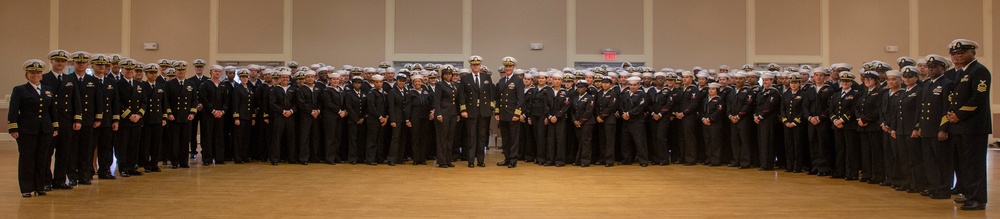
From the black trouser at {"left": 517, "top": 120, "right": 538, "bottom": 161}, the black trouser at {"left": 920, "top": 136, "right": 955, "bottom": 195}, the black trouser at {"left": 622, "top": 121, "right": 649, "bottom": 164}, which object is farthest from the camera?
the black trouser at {"left": 517, "top": 120, "right": 538, "bottom": 161}

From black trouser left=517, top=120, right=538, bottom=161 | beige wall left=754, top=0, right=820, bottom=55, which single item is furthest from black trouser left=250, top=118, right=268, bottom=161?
beige wall left=754, top=0, right=820, bottom=55

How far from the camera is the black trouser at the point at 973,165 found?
655 centimetres

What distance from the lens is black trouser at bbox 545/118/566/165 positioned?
1088 centimetres

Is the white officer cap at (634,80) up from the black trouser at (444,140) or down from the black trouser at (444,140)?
up

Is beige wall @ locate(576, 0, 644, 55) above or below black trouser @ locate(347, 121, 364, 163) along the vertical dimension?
above

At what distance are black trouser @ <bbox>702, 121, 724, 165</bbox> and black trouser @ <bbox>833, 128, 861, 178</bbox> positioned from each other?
197cm

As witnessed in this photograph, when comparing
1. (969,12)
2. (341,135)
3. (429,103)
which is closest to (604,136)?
(429,103)

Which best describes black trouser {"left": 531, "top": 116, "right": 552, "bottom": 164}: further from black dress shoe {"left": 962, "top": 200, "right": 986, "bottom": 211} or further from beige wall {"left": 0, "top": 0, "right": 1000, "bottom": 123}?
black dress shoe {"left": 962, "top": 200, "right": 986, "bottom": 211}

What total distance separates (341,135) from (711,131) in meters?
5.51

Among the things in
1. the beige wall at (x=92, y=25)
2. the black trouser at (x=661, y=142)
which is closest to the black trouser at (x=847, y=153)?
the black trouser at (x=661, y=142)

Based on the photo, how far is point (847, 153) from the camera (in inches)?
354

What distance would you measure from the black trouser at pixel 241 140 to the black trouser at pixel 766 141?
7387 millimetres

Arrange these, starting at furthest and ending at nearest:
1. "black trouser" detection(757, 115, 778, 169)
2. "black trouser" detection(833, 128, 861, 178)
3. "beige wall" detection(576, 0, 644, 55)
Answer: "beige wall" detection(576, 0, 644, 55) → "black trouser" detection(757, 115, 778, 169) → "black trouser" detection(833, 128, 861, 178)

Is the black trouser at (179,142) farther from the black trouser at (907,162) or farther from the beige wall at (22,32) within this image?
the black trouser at (907,162)
